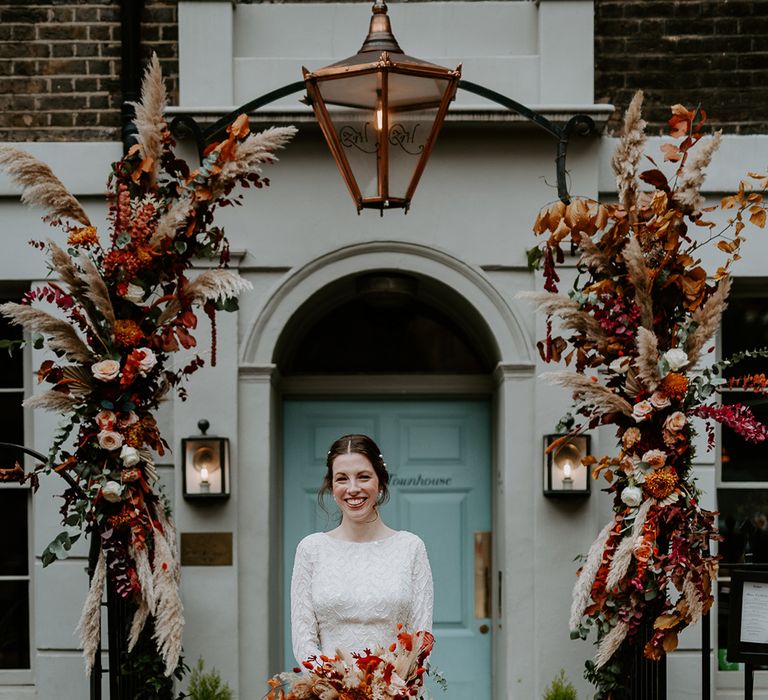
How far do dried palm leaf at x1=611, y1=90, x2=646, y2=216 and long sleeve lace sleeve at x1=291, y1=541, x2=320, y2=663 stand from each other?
192cm

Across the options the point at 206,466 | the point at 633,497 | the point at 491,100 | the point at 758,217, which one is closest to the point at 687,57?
the point at 491,100

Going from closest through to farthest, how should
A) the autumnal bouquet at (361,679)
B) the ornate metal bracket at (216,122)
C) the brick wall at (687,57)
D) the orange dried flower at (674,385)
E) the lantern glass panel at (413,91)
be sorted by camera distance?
the autumnal bouquet at (361,679), the lantern glass panel at (413,91), the orange dried flower at (674,385), the ornate metal bracket at (216,122), the brick wall at (687,57)

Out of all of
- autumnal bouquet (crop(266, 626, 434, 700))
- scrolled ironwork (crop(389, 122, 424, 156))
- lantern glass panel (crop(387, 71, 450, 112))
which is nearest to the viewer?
autumnal bouquet (crop(266, 626, 434, 700))

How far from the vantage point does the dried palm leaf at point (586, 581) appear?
4387mm

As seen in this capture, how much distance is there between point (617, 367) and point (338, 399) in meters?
2.34

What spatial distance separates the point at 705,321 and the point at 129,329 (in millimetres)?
2370

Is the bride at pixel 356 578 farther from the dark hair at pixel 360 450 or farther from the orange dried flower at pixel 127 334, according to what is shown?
the orange dried flower at pixel 127 334

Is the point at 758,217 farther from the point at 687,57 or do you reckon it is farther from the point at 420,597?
the point at 420,597

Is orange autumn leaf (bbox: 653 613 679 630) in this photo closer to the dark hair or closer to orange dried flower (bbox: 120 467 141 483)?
the dark hair

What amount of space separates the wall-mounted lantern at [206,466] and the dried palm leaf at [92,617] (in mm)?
1024

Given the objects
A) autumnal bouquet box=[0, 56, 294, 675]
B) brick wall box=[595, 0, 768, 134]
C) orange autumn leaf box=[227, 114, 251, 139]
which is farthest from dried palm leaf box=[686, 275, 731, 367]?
orange autumn leaf box=[227, 114, 251, 139]

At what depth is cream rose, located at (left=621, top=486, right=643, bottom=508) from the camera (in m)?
4.43

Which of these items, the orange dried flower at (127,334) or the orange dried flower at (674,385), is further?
the orange dried flower at (127,334)

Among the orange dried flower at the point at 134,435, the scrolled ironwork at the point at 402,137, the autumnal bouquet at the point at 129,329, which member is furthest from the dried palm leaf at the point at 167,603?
the scrolled ironwork at the point at 402,137
